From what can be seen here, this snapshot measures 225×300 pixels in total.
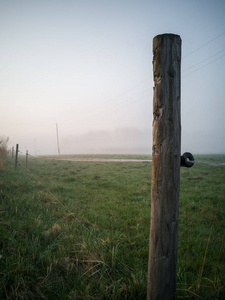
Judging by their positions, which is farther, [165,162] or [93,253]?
[93,253]

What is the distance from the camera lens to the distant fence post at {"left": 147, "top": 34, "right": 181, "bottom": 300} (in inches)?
67.1

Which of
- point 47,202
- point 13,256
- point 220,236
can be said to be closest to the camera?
point 13,256

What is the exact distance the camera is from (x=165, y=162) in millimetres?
1717

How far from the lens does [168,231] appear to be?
1727mm

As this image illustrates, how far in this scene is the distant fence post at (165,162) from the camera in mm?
1703

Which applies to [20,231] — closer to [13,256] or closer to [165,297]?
[13,256]

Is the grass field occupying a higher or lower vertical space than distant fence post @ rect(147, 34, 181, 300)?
lower

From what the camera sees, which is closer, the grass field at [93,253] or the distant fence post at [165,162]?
the distant fence post at [165,162]

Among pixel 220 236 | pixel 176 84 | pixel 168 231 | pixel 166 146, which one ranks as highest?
pixel 176 84

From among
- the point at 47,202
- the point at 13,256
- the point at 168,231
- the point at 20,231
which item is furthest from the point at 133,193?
the point at 168,231

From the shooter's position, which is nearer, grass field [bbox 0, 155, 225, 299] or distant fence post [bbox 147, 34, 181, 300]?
distant fence post [bbox 147, 34, 181, 300]

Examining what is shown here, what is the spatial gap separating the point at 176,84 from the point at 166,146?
629 millimetres

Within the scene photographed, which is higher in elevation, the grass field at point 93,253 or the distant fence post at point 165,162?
the distant fence post at point 165,162

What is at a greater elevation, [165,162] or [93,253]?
[165,162]
